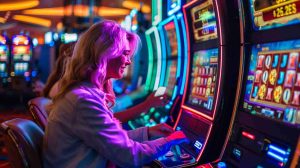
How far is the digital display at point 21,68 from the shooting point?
11230 mm

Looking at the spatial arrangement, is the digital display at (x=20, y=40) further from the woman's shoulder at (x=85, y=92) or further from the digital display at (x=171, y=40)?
the woman's shoulder at (x=85, y=92)

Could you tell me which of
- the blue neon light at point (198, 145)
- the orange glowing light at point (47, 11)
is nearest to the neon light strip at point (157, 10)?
the blue neon light at point (198, 145)

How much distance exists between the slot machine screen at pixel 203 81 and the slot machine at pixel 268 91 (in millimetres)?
336

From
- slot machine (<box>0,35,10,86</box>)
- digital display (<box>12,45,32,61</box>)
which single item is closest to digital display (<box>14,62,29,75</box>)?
digital display (<box>12,45,32,61</box>)

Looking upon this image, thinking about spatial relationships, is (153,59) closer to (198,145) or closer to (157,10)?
(157,10)

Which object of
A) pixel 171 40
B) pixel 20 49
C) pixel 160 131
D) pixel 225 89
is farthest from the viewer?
pixel 20 49

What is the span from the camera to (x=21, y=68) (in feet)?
37.2

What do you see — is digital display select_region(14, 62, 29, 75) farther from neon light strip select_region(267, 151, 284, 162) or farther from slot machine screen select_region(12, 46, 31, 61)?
neon light strip select_region(267, 151, 284, 162)

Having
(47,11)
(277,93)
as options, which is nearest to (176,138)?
(277,93)

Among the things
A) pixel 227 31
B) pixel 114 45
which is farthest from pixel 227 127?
pixel 114 45

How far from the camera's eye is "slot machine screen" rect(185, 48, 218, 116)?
7.73ft

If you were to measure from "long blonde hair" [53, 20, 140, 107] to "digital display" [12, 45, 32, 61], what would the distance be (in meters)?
10.2

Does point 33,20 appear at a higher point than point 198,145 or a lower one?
higher

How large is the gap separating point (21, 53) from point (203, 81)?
9878 mm
